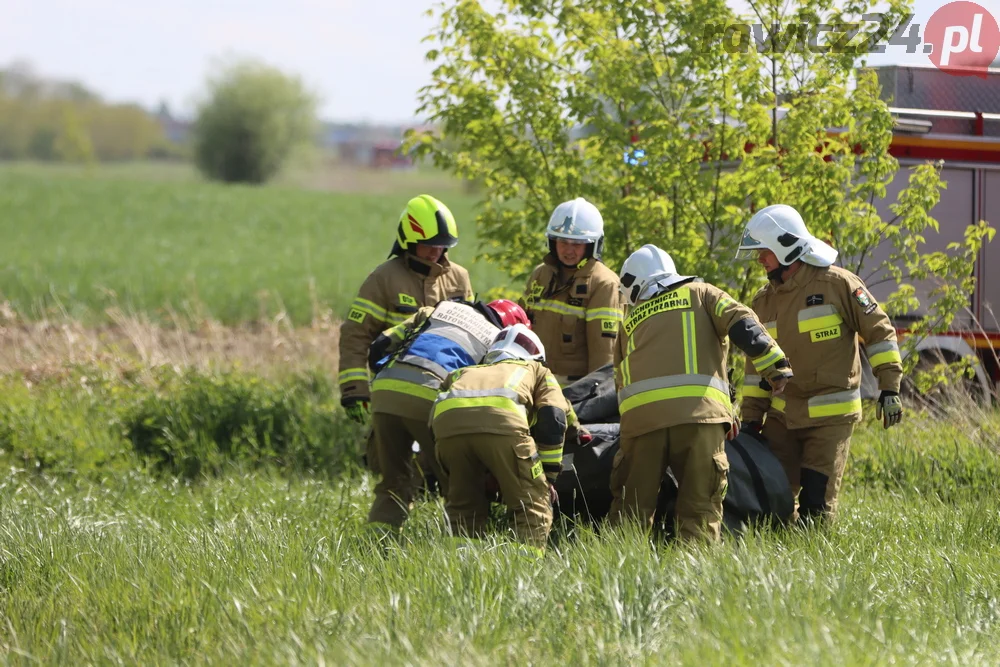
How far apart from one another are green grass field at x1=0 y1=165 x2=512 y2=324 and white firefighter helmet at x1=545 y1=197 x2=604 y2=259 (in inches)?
232

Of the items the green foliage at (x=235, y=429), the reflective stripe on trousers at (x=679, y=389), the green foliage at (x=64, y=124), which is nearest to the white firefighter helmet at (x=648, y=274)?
the reflective stripe on trousers at (x=679, y=389)

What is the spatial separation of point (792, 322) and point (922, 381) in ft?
6.64

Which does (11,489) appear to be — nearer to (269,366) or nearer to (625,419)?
(269,366)

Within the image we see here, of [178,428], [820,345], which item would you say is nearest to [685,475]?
[820,345]

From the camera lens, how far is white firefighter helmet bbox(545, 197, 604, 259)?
254 inches

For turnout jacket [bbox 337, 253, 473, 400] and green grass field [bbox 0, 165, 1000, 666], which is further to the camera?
turnout jacket [bbox 337, 253, 473, 400]

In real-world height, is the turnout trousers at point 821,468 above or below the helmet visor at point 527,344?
below

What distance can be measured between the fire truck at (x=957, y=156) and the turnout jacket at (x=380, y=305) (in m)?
4.64

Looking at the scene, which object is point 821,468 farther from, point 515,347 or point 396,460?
point 396,460

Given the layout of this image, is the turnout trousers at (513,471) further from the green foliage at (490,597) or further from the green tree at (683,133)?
the green tree at (683,133)

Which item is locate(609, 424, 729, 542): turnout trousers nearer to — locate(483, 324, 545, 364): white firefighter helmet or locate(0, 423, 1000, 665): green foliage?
locate(0, 423, 1000, 665): green foliage

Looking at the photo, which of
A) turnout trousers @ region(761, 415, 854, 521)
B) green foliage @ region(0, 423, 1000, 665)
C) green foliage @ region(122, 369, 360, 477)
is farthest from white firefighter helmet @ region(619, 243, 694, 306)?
green foliage @ region(122, 369, 360, 477)

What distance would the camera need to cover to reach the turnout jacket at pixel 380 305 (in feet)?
20.8

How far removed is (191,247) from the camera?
1111 inches
